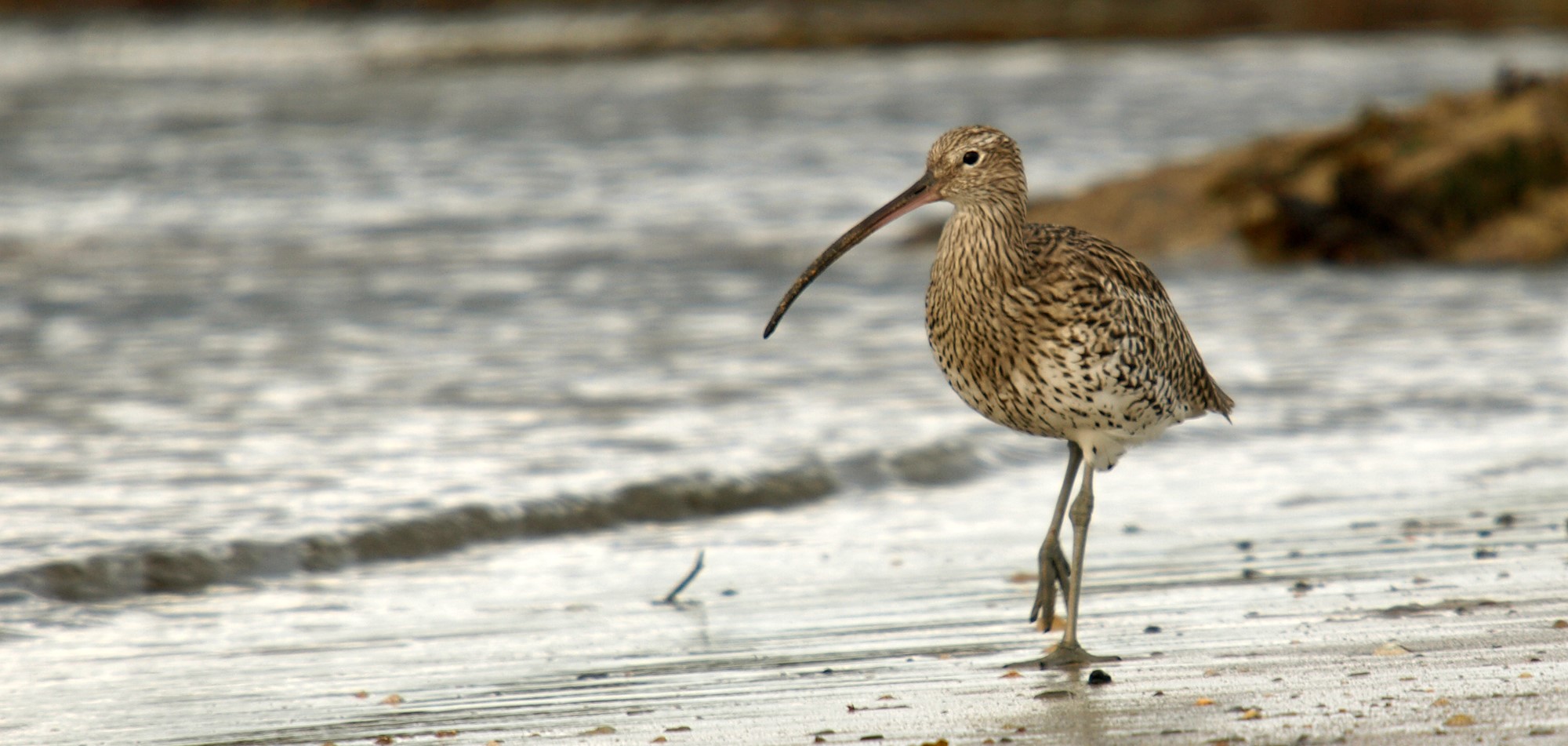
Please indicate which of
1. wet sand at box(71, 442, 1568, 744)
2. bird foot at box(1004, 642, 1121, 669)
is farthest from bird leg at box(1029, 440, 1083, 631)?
bird foot at box(1004, 642, 1121, 669)

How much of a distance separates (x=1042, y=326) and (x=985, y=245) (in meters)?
0.30

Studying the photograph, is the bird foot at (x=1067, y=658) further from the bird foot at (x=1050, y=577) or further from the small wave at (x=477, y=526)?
the small wave at (x=477, y=526)

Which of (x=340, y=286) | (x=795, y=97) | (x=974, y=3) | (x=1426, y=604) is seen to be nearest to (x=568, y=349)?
(x=340, y=286)

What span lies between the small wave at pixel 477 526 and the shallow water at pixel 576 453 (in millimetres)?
17

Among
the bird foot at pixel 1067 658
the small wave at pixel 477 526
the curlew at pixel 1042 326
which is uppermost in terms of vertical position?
the curlew at pixel 1042 326

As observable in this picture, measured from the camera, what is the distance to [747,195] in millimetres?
21703

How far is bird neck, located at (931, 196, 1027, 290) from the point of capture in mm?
5605

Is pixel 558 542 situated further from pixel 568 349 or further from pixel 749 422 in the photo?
pixel 568 349

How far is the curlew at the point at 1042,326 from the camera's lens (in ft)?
18.1

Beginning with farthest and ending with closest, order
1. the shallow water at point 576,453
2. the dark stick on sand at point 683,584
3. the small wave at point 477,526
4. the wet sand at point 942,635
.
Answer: the small wave at point 477,526
the dark stick on sand at point 683,584
the shallow water at point 576,453
the wet sand at point 942,635

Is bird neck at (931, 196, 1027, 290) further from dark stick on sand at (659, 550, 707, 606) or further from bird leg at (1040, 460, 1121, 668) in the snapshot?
dark stick on sand at (659, 550, 707, 606)

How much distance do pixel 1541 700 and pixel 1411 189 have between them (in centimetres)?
1144

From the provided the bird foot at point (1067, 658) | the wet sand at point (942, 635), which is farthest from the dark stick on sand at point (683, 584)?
the bird foot at point (1067, 658)

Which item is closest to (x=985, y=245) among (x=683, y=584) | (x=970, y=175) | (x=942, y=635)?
(x=970, y=175)
